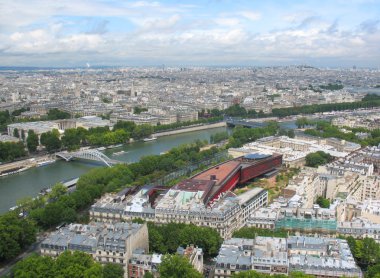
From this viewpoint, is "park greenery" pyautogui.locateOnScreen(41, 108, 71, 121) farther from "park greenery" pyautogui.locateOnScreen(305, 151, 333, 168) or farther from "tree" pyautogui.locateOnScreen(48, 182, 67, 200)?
"park greenery" pyautogui.locateOnScreen(305, 151, 333, 168)

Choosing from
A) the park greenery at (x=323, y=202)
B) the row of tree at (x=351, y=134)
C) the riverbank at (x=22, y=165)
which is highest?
the row of tree at (x=351, y=134)

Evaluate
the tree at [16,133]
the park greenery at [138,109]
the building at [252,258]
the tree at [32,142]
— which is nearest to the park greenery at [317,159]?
the building at [252,258]

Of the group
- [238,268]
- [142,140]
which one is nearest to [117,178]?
[238,268]

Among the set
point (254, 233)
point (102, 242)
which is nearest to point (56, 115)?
point (102, 242)

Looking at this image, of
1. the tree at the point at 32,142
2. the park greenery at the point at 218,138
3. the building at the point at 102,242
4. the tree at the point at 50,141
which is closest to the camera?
the building at the point at 102,242

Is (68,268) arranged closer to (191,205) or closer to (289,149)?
(191,205)

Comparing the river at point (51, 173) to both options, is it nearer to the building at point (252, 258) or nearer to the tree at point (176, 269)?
the tree at point (176, 269)

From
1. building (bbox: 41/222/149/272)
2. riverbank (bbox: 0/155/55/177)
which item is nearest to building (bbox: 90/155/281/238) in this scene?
building (bbox: 41/222/149/272)
